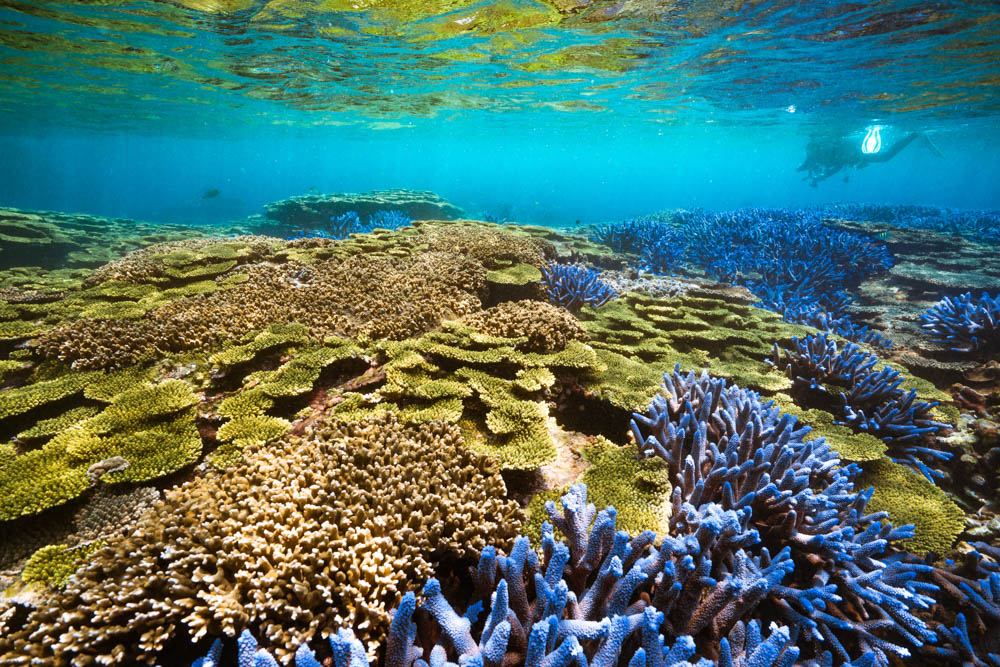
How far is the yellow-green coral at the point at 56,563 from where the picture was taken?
2467 millimetres

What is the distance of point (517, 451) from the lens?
3572 millimetres

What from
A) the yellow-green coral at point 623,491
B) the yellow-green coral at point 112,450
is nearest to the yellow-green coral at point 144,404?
the yellow-green coral at point 112,450

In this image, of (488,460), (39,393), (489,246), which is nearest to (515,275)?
(489,246)

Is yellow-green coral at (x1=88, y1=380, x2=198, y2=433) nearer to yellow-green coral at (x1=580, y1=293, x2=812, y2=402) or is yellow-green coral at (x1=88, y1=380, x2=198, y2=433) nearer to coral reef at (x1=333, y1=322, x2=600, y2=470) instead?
coral reef at (x1=333, y1=322, x2=600, y2=470)

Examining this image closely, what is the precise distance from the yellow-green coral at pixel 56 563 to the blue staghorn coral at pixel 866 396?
7704 millimetres

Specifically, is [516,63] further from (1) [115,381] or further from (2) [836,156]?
(2) [836,156]

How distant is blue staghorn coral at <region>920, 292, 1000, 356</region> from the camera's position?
6.91 metres

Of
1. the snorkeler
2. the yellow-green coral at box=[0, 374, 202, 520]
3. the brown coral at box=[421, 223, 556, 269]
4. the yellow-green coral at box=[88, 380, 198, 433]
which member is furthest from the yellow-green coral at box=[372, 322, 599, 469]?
the snorkeler

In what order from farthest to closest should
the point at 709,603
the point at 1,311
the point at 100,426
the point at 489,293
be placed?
the point at 489,293 < the point at 1,311 < the point at 100,426 < the point at 709,603

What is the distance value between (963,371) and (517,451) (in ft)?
26.3

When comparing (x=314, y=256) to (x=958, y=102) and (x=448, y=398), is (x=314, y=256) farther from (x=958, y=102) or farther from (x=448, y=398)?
(x=958, y=102)

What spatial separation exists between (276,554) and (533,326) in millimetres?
3868

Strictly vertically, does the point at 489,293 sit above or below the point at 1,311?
above

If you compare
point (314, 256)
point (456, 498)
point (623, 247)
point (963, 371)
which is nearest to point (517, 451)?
point (456, 498)
